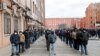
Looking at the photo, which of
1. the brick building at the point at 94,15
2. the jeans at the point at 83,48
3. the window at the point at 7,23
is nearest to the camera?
the jeans at the point at 83,48

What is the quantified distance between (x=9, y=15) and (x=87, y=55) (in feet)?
44.8

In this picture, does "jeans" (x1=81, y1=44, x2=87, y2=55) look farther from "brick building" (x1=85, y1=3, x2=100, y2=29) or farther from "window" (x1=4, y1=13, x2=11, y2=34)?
"brick building" (x1=85, y1=3, x2=100, y2=29)

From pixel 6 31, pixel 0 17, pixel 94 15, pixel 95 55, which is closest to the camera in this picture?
pixel 95 55

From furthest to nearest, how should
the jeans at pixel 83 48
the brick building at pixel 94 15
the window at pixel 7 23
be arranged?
the brick building at pixel 94 15 → the window at pixel 7 23 → the jeans at pixel 83 48

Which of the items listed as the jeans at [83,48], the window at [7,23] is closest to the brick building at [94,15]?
the window at [7,23]

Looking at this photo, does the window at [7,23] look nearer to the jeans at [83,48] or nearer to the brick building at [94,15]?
the jeans at [83,48]

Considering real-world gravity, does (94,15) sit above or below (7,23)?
above

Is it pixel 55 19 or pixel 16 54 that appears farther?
pixel 55 19

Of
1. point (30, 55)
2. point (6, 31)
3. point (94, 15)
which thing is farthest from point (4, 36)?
point (94, 15)

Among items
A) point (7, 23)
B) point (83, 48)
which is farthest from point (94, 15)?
point (83, 48)

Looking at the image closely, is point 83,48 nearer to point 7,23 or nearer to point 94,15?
point 7,23

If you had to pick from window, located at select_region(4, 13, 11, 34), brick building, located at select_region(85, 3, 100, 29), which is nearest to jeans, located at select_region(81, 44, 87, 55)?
window, located at select_region(4, 13, 11, 34)

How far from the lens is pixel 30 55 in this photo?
19.1m

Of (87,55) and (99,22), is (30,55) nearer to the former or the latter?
(87,55)
